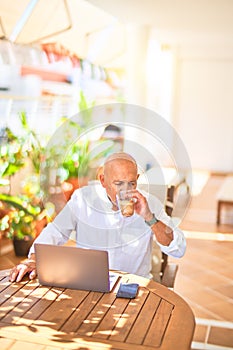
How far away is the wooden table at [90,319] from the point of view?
1.62 meters

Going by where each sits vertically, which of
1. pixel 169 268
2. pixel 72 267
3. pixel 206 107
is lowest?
pixel 169 268

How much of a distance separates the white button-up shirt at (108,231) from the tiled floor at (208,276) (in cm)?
90

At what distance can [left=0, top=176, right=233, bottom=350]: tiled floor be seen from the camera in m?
3.30

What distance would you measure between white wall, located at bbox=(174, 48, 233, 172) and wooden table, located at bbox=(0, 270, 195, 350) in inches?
370

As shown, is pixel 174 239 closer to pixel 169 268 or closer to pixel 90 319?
pixel 169 268

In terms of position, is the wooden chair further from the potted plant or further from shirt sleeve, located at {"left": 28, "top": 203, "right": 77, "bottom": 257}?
the potted plant

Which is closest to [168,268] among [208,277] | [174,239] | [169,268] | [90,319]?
[169,268]

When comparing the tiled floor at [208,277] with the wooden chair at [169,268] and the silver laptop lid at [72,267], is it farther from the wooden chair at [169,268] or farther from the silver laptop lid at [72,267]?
the silver laptop lid at [72,267]

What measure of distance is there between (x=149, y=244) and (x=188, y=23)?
17.5 feet

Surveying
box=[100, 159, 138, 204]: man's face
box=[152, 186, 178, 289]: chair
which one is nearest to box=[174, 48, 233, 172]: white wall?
box=[152, 186, 178, 289]: chair

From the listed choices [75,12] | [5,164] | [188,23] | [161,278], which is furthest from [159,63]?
[161,278]

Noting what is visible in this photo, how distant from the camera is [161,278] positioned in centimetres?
271

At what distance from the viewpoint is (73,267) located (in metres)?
1.98

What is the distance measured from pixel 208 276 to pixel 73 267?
9.00 feet
